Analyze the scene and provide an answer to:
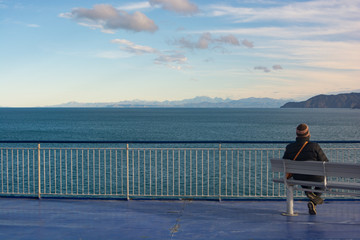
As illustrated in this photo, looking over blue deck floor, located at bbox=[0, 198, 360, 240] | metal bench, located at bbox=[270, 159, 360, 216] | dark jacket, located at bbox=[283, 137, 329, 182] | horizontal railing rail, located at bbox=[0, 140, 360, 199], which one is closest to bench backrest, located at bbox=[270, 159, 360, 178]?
metal bench, located at bbox=[270, 159, 360, 216]

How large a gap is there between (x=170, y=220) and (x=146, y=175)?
21944 millimetres

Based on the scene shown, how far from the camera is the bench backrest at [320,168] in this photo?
548 cm

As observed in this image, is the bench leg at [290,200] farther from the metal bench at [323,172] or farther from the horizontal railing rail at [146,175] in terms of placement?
the horizontal railing rail at [146,175]

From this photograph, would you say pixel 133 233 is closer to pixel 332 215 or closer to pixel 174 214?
pixel 174 214

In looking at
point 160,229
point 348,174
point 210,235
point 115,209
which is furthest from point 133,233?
point 348,174

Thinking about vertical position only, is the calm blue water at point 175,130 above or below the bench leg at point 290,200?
below

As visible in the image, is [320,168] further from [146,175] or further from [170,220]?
[146,175]

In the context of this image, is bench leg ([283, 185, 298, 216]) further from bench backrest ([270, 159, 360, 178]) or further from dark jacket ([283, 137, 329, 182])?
bench backrest ([270, 159, 360, 178])

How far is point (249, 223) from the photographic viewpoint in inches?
229

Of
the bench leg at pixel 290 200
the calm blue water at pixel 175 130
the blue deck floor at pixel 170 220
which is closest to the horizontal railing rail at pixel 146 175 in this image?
the blue deck floor at pixel 170 220

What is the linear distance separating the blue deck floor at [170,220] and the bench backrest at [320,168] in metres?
0.74

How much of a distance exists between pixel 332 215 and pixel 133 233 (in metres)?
3.22

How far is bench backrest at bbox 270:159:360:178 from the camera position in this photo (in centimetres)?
548

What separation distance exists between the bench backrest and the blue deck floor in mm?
745
